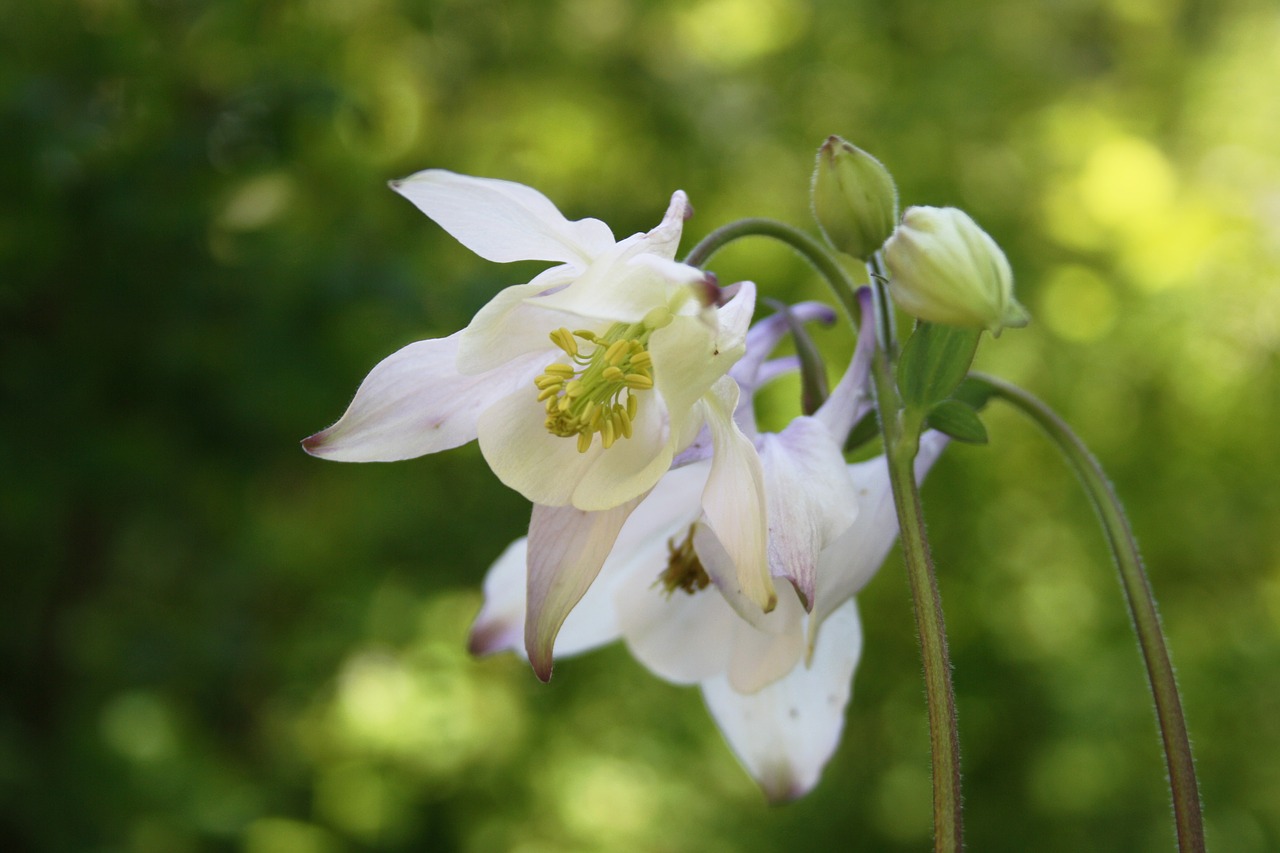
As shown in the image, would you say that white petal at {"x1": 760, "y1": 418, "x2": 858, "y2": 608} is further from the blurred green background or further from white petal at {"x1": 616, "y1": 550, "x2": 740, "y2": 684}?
the blurred green background

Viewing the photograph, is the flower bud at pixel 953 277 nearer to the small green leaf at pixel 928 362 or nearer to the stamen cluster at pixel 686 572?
the small green leaf at pixel 928 362

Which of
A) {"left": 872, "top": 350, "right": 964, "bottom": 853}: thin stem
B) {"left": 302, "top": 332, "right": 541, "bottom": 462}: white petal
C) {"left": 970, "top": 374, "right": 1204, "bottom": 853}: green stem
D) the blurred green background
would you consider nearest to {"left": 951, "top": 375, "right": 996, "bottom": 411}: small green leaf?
{"left": 970, "top": 374, "right": 1204, "bottom": 853}: green stem

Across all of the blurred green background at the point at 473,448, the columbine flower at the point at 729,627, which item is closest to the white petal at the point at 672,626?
the columbine flower at the point at 729,627

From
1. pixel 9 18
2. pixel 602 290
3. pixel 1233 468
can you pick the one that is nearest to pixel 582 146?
pixel 9 18

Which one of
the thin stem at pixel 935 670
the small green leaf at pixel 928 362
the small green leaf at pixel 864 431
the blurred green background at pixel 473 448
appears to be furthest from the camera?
the blurred green background at pixel 473 448

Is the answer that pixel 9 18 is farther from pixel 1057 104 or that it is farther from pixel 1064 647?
pixel 1057 104

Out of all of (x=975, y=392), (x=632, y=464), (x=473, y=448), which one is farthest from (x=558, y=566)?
(x=473, y=448)
